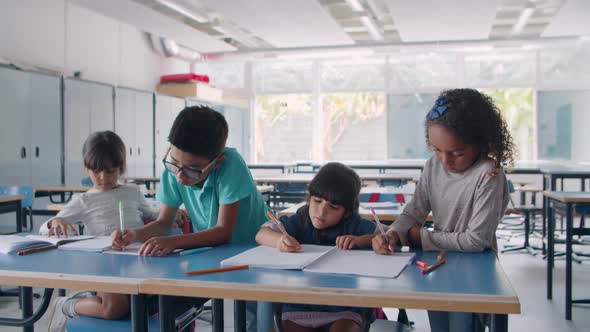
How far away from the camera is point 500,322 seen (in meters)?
1.04

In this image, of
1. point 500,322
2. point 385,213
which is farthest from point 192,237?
point 385,213

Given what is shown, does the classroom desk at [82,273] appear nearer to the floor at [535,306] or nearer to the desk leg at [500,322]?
the desk leg at [500,322]

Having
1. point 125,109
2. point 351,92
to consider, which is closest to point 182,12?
point 125,109

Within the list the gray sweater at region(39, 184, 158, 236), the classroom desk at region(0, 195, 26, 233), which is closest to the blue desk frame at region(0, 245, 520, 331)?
the gray sweater at region(39, 184, 158, 236)

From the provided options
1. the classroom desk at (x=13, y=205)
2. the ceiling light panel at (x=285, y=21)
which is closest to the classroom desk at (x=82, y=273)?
the classroom desk at (x=13, y=205)

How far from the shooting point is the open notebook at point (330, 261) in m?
1.21

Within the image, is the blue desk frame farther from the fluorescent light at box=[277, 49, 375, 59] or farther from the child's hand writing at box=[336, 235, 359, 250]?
the fluorescent light at box=[277, 49, 375, 59]

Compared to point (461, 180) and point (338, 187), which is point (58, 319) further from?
point (461, 180)

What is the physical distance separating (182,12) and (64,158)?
2.45 metres

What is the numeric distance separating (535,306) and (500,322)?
274 cm

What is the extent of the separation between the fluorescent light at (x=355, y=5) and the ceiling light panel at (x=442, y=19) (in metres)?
0.42

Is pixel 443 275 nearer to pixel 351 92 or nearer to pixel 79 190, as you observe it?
pixel 79 190

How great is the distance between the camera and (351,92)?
10.4 metres

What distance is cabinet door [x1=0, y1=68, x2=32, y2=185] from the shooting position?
214 inches
